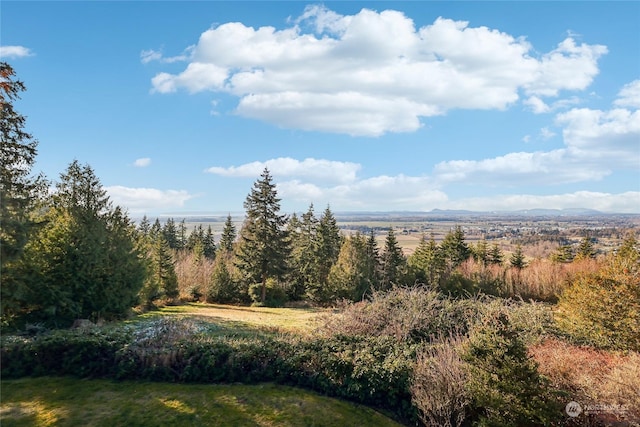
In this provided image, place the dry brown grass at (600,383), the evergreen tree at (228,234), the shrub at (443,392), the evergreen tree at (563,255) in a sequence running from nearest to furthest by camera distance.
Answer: the dry brown grass at (600,383), the shrub at (443,392), the evergreen tree at (563,255), the evergreen tree at (228,234)

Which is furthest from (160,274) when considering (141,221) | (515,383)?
(141,221)

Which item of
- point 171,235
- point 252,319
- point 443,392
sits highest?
point 171,235

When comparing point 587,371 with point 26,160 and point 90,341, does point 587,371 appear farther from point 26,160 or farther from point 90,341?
point 26,160

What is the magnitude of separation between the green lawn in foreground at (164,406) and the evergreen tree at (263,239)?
22005mm

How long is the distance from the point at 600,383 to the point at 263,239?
2613 cm

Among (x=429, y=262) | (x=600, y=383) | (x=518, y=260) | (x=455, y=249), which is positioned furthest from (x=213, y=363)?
(x=518, y=260)

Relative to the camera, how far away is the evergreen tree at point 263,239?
32.1 m

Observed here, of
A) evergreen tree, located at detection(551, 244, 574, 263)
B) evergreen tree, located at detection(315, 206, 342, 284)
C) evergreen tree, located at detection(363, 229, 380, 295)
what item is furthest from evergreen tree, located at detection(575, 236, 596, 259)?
evergreen tree, located at detection(315, 206, 342, 284)

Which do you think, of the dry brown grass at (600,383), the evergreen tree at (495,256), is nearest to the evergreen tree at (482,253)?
the evergreen tree at (495,256)

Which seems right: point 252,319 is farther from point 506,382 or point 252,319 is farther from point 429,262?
point 429,262

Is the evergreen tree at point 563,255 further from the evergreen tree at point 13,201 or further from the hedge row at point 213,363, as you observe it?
the evergreen tree at point 13,201

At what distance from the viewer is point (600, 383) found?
888cm

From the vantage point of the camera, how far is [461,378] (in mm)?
8773

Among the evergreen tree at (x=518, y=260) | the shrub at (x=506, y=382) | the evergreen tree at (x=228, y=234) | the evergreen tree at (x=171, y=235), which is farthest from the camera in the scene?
the evergreen tree at (x=171, y=235)
